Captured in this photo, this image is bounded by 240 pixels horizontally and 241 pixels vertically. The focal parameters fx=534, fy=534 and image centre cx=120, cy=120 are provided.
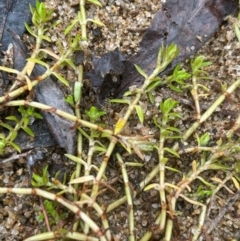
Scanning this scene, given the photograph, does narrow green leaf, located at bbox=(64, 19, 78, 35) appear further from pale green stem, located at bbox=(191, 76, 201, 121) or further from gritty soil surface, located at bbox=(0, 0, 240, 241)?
pale green stem, located at bbox=(191, 76, 201, 121)

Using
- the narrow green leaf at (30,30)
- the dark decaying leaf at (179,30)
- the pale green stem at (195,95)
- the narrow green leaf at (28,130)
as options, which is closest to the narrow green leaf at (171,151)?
the pale green stem at (195,95)

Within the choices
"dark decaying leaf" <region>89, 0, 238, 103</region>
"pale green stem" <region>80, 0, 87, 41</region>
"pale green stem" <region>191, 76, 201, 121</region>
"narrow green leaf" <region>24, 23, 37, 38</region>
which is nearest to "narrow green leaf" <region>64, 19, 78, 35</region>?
"pale green stem" <region>80, 0, 87, 41</region>

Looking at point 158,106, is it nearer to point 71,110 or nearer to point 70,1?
point 71,110

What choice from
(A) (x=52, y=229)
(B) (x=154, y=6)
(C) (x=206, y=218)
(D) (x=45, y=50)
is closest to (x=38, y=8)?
(D) (x=45, y=50)

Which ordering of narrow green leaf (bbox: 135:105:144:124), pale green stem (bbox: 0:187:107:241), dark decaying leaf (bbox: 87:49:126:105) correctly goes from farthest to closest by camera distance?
dark decaying leaf (bbox: 87:49:126:105) < narrow green leaf (bbox: 135:105:144:124) < pale green stem (bbox: 0:187:107:241)

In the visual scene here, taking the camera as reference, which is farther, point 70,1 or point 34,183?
point 70,1

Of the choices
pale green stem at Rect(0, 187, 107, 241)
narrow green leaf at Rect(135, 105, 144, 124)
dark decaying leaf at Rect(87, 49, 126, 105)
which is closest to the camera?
pale green stem at Rect(0, 187, 107, 241)

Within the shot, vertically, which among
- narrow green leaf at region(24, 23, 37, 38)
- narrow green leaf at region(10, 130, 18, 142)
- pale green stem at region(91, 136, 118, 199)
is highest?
narrow green leaf at region(24, 23, 37, 38)
